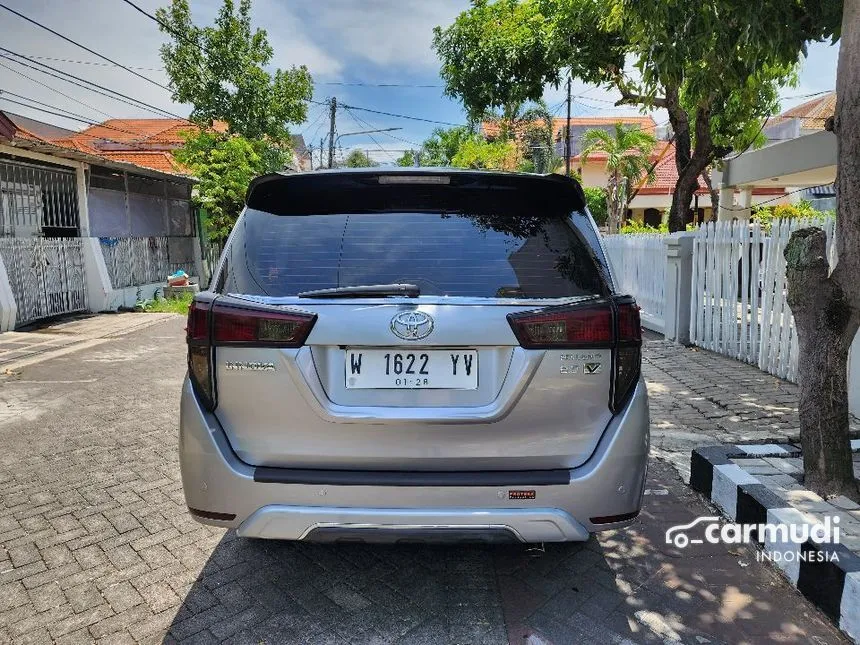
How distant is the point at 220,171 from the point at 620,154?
1484 centimetres

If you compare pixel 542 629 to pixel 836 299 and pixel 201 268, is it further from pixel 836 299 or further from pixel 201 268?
pixel 201 268

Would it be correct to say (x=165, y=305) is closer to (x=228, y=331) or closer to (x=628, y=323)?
(x=228, y=331)

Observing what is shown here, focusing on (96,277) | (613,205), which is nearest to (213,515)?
(96,277)

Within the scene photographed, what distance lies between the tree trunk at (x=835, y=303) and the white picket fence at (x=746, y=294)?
2.44 meters

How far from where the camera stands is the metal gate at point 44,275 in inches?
430

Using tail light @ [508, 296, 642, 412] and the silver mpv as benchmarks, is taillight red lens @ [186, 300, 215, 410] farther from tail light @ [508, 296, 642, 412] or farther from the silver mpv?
tail light @ [508, 296, 642, 412]

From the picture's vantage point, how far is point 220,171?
1864 cm


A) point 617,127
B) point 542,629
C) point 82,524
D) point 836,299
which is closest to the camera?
point 542,629

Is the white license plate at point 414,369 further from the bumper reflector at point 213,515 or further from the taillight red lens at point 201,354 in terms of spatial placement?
the bumper reflector at point 213,515

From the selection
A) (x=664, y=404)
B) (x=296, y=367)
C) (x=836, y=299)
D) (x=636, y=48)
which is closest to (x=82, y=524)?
(x=296, y=367)

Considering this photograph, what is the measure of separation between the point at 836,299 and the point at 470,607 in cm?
234

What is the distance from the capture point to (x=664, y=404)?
18.7 ft

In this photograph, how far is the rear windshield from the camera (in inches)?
93.9

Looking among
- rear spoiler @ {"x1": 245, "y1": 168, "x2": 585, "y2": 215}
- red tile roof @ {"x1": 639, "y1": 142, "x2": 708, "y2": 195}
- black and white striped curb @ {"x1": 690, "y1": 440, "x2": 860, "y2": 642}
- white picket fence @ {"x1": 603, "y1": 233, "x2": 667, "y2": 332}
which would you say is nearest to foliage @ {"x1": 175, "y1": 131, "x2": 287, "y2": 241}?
white picket fence @ {"x1": 603, "y1": 233, "x2": 667, "y2": 332}
